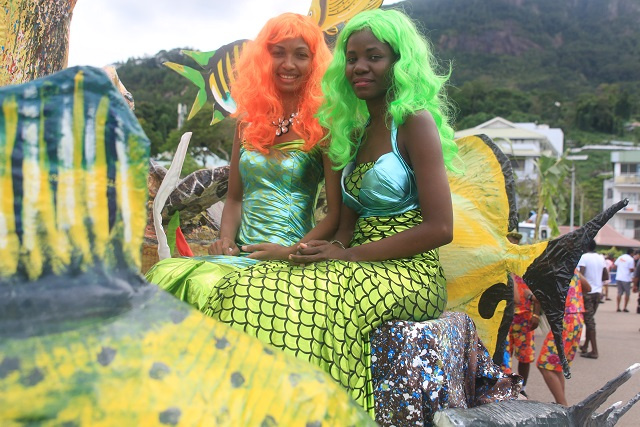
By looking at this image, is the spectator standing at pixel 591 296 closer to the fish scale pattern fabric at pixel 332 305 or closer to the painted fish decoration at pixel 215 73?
the painted fish decoration at pixel 215 73

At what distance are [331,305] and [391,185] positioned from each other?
50 centimetres

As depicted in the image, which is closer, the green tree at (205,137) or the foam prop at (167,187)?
the foam prop at (167,187)

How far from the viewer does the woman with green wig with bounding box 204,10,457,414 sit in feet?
5.12

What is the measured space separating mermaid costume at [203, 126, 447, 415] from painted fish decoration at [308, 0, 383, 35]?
44.8 inches

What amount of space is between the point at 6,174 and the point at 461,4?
155 meters

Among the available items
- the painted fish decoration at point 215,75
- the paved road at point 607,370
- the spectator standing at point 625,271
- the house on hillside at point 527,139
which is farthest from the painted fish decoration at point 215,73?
the house on hillside at point 527,139

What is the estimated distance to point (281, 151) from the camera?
7.73ft

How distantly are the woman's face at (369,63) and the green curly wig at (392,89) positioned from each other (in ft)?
0.07

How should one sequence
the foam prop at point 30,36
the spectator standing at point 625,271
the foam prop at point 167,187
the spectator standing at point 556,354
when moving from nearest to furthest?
the foam prop at point 167,187
the foam prop at point 30,36
the spectator standing at point 556,354
the spectator standing at point 625,271

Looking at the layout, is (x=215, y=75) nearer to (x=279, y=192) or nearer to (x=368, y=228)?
(x=279, y=192)

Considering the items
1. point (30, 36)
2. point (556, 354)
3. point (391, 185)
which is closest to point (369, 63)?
point (391, 185)

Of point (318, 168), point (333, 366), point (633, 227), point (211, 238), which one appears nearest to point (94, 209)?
point (333, 366)

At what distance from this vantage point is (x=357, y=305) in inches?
67.4

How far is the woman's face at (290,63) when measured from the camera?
2385 mm
